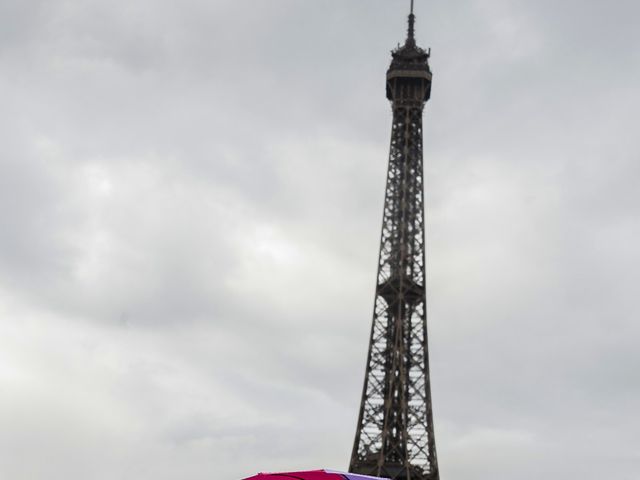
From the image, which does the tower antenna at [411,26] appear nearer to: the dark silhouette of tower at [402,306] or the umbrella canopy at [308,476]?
the dark silhouette of tower at [402,306]

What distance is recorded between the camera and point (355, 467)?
119312mm

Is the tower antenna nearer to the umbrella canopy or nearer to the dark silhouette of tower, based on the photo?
the dark silhouette of tower

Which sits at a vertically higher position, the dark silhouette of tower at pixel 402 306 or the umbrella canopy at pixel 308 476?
the dark silhouette of tower at pixel 402 306

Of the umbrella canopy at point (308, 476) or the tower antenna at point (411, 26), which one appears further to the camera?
the tower antenna at point (411, 26)

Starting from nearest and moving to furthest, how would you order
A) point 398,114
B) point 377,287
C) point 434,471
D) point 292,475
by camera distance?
point 292,475 < point 434,471 < point 377,287 < point 398,114

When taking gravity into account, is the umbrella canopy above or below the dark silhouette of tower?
below

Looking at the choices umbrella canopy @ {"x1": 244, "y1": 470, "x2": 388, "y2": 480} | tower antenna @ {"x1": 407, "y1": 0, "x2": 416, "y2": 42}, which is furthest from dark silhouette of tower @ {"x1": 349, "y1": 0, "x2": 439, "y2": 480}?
umbrella canopy @ {"x1": 244, "y1": 470, "x2": 388, "y2": 480}

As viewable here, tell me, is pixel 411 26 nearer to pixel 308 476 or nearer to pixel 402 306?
pixel 402 306

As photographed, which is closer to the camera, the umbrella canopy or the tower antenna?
the umbrella canopy

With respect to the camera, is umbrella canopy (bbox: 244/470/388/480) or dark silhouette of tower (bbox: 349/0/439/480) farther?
dark silhouette of tower (bbox: 349/0/439/480)

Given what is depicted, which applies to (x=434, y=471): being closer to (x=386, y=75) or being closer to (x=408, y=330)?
(x=408, y=330)

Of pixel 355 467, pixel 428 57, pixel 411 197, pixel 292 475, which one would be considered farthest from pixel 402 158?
pixel 292 475

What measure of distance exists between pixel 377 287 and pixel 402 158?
1683 centimetres

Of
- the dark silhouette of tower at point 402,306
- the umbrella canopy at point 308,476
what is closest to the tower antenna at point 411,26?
the dark silhouette of tower at point 402,306
